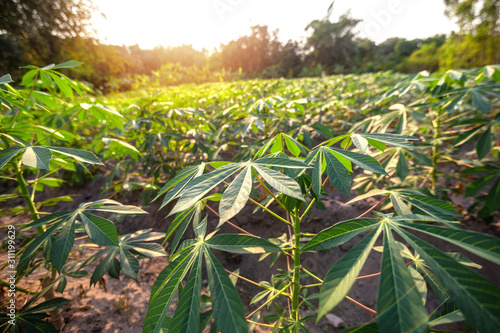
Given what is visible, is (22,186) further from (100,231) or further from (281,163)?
(281,163)

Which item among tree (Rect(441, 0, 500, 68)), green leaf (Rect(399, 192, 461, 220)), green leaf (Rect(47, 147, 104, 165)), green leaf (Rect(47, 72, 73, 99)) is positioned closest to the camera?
green leaf (Rect(399, 192, 461, 220))

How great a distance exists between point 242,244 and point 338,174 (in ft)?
0.97

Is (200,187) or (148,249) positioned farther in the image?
(148,249)

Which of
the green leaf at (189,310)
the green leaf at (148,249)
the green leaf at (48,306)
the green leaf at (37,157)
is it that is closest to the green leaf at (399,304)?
the green leaf at (189,310)

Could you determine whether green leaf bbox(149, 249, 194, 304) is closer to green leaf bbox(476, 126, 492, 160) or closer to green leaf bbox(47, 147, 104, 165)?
green leaf bbox(47, 147, 104, 165)

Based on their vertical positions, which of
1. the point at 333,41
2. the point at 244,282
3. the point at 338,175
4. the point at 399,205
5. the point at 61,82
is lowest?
the point at 244,282

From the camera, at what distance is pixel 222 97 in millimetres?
2600

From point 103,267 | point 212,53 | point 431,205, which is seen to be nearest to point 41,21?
point 212,53

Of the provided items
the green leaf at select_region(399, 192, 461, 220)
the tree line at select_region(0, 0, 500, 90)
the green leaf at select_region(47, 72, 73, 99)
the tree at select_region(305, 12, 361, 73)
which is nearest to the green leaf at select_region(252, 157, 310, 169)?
the green leaf at select_region(399, 192, 461, 220)

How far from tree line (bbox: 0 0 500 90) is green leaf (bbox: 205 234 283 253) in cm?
243

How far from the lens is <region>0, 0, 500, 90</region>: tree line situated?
5480mm

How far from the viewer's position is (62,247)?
0.56 meters

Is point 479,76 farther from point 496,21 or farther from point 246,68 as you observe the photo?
point 246,68

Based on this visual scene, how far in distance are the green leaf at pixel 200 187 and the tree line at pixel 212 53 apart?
2322 mm
